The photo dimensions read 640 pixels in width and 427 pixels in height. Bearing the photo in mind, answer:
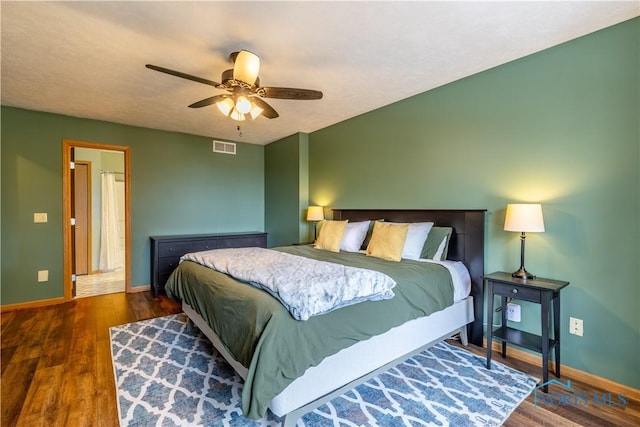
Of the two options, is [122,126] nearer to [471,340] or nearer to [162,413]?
[162,413]

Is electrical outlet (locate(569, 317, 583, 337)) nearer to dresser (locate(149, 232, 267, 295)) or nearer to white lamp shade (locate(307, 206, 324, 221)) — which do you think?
white lamp shade (locate(307, 206, 324, 221))

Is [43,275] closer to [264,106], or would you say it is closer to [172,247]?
[172,247]

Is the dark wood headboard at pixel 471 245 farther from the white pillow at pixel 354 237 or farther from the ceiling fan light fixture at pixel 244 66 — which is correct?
the ceiling fan light fixture at pixel 244 66

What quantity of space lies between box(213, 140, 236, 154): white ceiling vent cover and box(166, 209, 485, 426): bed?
305 centimetres

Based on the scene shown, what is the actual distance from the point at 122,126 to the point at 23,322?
2787mm

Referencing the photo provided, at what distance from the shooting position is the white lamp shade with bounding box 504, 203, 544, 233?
2.20 metres

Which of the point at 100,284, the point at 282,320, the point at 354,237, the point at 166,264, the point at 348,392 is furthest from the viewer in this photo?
the point at 100,284

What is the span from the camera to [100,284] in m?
4.98

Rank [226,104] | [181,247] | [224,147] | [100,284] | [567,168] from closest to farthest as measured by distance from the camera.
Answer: [567,168]
[226,104]
[181,247]
[100,284]
[224,147]

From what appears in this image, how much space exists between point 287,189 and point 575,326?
4139 mm

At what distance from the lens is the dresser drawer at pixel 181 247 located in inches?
173

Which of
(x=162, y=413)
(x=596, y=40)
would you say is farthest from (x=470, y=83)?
(x=162, y=413)

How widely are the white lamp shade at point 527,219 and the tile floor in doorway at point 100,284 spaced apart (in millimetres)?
5296

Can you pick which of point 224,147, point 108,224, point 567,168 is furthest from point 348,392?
point 108,224
